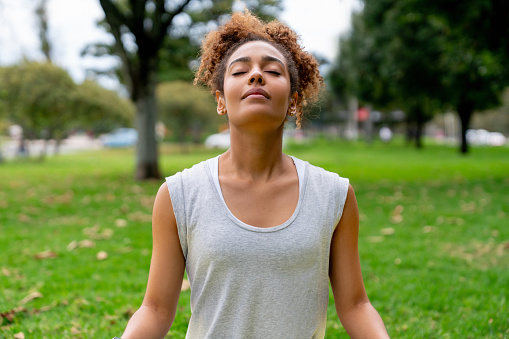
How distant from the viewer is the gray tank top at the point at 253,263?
1.66 m

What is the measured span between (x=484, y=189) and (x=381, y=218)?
416 centimetres

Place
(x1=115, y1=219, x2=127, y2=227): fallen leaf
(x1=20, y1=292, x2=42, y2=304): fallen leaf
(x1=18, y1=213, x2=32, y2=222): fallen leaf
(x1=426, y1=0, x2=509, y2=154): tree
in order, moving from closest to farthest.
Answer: (x1=20, y1=292, x2=42, y2=304): fallen leaf, (x1=115, y1=219, x2=127, y2=227): fallen leaf, (x1=18, y1=213, x2=32, y2=222): fallen leaf, (x1=426, y1=0, x2=509, y2=154): tree

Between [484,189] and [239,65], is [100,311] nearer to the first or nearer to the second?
[239,65]

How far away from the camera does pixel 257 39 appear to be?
1889 mm

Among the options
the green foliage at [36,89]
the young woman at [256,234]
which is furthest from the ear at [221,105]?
the green foliage at [36,89]

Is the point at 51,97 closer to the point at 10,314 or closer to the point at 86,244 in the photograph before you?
the point at 86,244

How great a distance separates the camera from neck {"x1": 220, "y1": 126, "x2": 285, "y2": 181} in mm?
1801

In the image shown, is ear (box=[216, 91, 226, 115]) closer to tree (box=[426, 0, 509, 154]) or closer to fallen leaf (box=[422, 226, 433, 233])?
fallen leaf (box=[422, 226, 433, 233])

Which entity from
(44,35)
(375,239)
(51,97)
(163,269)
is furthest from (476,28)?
(44,35)

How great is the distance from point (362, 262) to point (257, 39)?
12.5ft

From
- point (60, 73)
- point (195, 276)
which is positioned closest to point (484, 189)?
point (195, 276)

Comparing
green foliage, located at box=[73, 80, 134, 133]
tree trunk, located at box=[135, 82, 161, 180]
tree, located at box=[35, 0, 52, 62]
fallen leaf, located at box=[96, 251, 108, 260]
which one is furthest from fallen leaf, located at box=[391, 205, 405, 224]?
tree, located at box=[35, 0, 52, 62]

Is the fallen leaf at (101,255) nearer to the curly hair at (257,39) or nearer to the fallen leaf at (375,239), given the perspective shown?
the fallen leaf at (375,239)

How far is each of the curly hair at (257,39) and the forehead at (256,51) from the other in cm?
4
